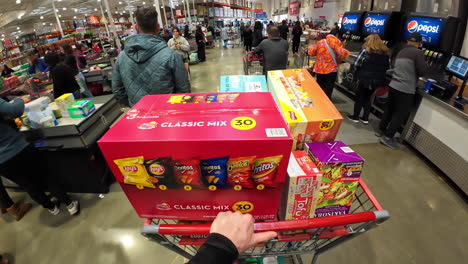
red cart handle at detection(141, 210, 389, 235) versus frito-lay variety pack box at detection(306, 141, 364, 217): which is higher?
frito-lay variety pack box at detection(306, 141, 364, 217)

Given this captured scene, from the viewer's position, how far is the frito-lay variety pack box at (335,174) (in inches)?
34.2

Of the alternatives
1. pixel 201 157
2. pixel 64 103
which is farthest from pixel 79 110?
pixel 201 157

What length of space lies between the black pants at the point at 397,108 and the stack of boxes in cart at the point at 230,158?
2.85 m

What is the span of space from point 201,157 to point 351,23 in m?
6.71

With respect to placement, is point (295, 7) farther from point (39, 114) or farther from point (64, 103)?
point (39, 114)

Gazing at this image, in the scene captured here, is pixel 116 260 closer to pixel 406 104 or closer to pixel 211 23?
pixel 406 104

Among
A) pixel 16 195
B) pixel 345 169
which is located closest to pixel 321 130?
pixel 345 169

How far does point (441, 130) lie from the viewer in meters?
2.68

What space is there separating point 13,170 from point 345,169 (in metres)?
2.92

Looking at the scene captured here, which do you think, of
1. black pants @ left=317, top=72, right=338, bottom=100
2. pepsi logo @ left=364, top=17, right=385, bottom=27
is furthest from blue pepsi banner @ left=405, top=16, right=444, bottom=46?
black pants @ left=317, top=72, right=338, bottom=100

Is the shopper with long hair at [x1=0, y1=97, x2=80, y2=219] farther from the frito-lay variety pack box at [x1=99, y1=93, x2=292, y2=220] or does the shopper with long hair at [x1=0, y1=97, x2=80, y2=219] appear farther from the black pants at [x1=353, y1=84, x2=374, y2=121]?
the black pants at [x1=353, y1=84, x2=374, y2=121]

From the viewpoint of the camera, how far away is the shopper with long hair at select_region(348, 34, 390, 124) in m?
3.37

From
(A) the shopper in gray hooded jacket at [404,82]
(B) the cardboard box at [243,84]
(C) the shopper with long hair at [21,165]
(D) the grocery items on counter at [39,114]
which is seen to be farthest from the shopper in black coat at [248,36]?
(B) the cardboard box at [243,84]

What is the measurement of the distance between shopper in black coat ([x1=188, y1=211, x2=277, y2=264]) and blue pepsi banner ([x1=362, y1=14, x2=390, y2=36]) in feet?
18.6
